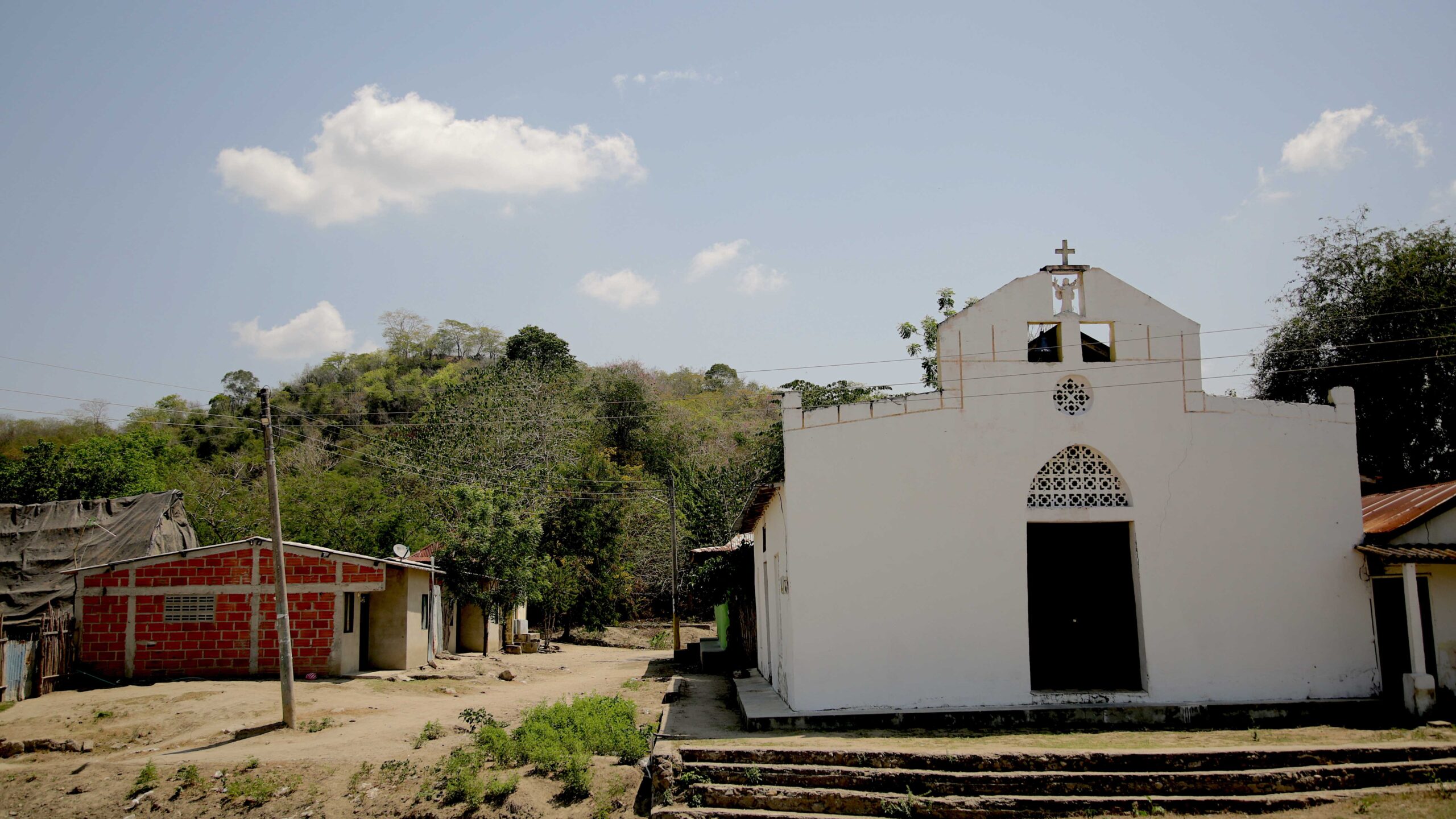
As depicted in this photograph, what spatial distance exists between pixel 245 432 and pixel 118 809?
38.2 m

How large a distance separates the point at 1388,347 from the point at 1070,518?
15.0m

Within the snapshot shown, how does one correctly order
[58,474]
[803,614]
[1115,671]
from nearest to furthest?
[803,614] < [1115,671] < [58,474]

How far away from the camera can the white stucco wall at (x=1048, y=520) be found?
11.7 metres

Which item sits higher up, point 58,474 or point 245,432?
point 245,432

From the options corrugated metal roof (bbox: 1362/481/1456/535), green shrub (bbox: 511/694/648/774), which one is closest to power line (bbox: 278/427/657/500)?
green shrub (bbox: 511/694/648/774)

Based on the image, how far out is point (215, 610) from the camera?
727 inches

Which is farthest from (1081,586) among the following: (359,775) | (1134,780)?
(359,775)

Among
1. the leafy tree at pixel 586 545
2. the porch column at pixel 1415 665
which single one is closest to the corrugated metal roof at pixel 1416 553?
the porch column at pixel 1415 665

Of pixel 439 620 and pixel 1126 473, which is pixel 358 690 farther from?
pixel 1126 473

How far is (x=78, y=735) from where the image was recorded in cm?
1367

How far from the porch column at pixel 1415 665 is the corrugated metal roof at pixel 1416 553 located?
13 centimetres

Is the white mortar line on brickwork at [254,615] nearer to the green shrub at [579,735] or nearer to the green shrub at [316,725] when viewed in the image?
the green shrub at [316,725]

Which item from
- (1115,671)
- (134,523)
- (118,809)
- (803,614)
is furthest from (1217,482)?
(134,523)

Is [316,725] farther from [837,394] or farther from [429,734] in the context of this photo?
[837,394]
